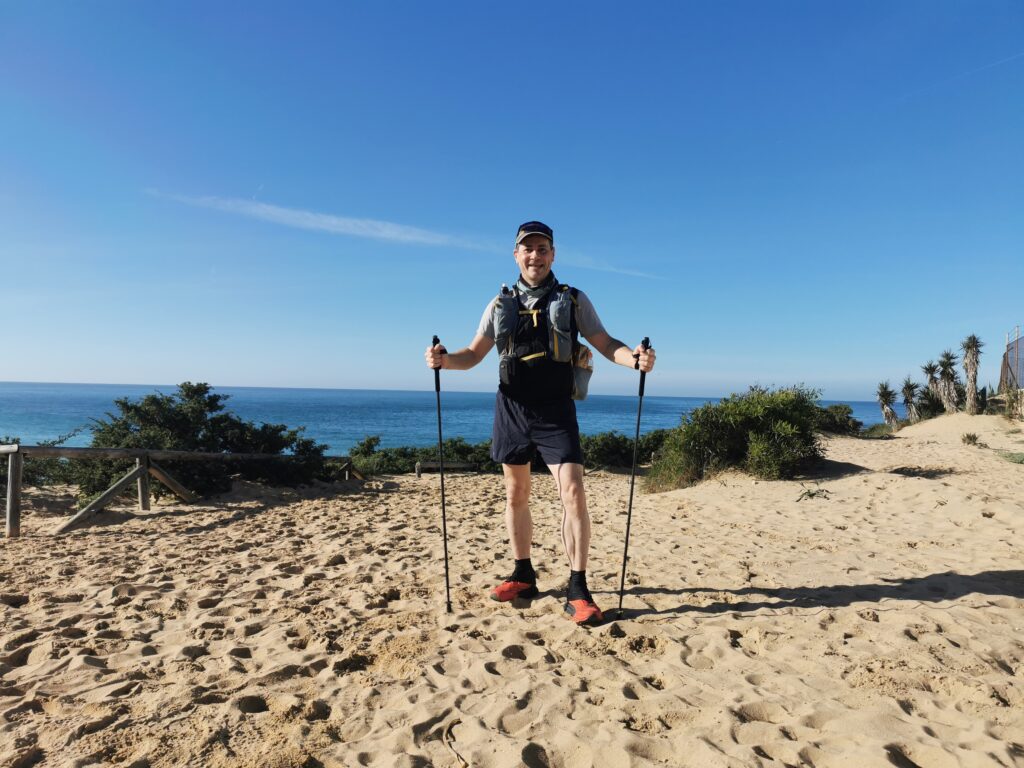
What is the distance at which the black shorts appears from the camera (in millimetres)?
3467

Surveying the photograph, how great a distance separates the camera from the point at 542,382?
3.48m

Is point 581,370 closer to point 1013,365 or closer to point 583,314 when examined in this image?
point 583,314

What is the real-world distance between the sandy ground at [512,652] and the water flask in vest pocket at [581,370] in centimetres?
140

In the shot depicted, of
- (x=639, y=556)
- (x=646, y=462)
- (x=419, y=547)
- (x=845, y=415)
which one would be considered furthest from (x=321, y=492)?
(x=845, y=415)

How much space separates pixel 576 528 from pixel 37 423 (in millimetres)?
68765

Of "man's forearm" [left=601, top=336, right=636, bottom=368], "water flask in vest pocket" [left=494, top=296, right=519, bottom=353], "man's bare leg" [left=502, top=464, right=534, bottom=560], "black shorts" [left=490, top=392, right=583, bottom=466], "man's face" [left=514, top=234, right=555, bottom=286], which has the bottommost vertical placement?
"man's bare leg" [left=502, top=464, right=534, bottom=560]

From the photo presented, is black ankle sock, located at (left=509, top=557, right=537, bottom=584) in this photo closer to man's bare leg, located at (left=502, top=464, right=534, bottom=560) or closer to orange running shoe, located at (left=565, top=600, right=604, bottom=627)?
man's bare leg, located at (left=502, top=464, right=534, bottom=560)

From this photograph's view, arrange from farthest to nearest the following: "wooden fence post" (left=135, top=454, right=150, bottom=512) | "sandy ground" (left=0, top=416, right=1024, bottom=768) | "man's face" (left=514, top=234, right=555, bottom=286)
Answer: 1. "wooden fence post" (left=135, top=454, right=150, bottom=512)
2. "man's face" (left=514, top=234, right=555, bottom=286)
3. "sandy ground" (left=0, top=416, right=1024, bottom=768)

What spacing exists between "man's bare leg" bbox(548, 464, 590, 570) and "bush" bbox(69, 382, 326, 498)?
758cm

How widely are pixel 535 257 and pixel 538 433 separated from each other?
1.10 meters

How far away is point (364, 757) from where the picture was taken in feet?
7.00

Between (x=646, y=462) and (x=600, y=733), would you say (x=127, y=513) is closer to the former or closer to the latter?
(x=600, y=733)

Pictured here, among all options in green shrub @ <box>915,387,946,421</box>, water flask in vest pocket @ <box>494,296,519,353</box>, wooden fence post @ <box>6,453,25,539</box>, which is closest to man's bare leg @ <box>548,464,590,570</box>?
water flask in vest pocket @ <box>494,296,519,353</box>

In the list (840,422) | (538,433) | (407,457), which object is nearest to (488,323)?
(538,433)
